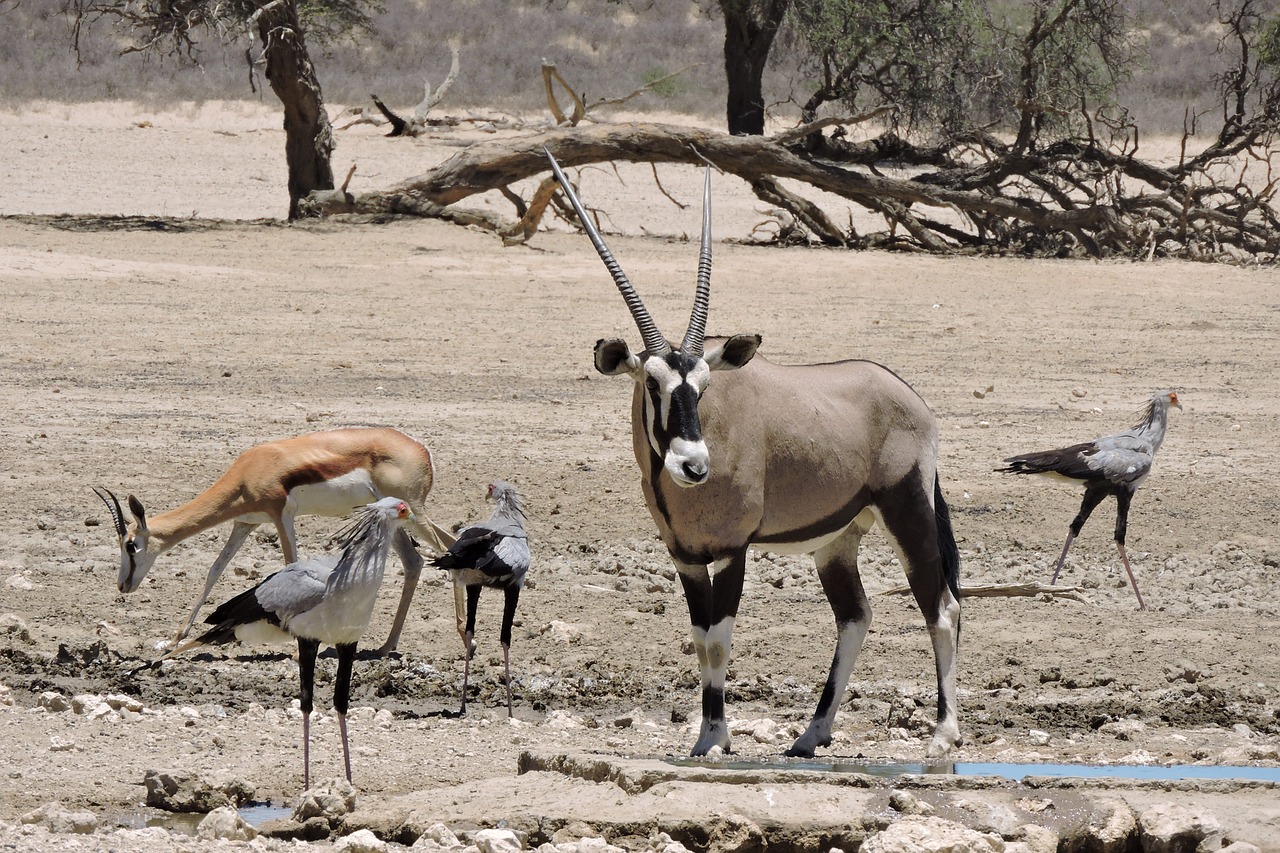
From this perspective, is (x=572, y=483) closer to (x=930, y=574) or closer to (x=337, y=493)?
(x=337, y=493)

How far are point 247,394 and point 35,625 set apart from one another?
505 centimetres

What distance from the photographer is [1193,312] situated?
17641mm

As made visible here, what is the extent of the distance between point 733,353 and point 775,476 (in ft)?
1.78

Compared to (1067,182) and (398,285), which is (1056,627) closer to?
(398,285)

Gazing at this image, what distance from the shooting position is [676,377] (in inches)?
226

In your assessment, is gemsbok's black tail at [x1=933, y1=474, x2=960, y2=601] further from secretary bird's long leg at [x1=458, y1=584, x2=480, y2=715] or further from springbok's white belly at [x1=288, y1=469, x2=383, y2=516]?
springbok's white belly at [x1=288, y1=469, x2=383, y2=516]

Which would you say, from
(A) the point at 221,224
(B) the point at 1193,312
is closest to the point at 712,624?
(B) the point at 1193,312

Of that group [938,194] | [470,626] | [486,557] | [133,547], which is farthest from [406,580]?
[938,194]

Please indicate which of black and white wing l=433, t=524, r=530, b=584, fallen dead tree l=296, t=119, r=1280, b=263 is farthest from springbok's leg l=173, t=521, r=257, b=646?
fallen dead tree l=296, t=119, r=1280, b=263

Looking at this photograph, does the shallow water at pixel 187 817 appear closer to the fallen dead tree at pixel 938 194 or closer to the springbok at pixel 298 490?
the springbok at pixel 298 490

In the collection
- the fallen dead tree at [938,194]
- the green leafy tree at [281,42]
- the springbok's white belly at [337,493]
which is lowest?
the springbok's white belly at [337,493]

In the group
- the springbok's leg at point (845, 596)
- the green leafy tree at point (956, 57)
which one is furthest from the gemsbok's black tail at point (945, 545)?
the green leafy tree at point (956, 57)

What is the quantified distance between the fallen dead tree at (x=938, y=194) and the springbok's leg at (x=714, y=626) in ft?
48.1

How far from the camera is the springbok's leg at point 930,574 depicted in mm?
6605
